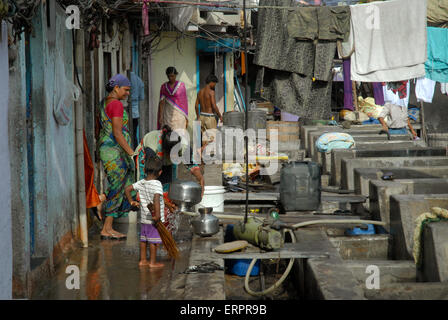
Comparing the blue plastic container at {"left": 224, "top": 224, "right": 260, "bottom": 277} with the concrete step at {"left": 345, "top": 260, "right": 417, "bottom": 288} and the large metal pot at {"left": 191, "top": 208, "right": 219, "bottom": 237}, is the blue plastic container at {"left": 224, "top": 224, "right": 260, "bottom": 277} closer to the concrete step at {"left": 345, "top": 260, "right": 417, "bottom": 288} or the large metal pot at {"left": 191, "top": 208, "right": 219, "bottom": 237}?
the large metal pot at {"left": 191, "top": 208, "right": 219, "bottom": 237}

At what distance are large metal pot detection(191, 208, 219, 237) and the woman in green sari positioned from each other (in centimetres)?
114

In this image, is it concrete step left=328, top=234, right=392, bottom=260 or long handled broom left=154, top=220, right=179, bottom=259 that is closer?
long handled broom left=154, top=220, right=179, bottom=259

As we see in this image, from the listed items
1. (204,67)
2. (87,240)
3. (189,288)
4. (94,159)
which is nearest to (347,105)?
(204,67)

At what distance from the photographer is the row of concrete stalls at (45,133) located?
480cm

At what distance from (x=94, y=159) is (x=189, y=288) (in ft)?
12.6

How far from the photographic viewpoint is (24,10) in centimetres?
454

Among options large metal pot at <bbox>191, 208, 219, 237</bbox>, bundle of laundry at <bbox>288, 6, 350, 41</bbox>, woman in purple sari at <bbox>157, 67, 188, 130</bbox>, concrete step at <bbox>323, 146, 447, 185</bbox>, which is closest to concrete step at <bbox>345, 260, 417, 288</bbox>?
large metal pot at <bbox>191, 208, 219, 237</bbox>

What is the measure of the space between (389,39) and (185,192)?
3.47 m

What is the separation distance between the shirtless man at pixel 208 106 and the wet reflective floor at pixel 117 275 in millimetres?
6062

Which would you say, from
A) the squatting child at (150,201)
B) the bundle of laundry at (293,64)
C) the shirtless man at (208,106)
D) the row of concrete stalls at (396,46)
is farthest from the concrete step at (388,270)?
the shirtless man at (208,106)

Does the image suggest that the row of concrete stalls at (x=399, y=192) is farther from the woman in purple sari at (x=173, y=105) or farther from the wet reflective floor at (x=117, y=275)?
the woman in purple sari at (x=173, y=105)

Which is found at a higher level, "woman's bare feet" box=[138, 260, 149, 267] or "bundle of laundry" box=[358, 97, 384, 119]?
"bundle of laundry" box=[358, 97, 384, 119]

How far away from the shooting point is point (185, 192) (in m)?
6.66

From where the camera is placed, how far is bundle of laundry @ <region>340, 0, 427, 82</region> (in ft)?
25.2
